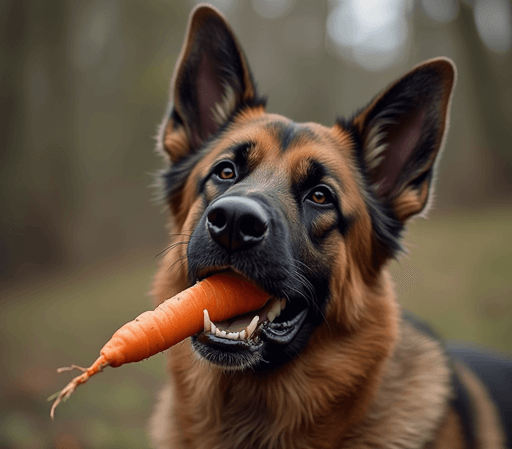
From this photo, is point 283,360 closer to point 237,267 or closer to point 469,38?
point 237,267

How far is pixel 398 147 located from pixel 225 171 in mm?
1314

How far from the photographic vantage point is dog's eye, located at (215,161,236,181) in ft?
9.87

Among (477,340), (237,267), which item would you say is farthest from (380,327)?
(477,340)

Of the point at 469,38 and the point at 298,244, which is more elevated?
the point at 469,38

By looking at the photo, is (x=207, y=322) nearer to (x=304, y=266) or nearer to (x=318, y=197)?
(x=304, y=266)

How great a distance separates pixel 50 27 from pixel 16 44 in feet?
4.09

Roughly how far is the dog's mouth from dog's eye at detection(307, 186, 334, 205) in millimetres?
671

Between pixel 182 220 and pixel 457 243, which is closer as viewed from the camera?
pixel 182 220

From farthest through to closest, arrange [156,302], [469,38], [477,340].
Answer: [469,38]
[477,340]
[156,302]

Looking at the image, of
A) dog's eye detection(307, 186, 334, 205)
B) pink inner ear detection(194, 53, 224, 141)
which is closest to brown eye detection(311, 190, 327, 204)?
dog's eye detection(307, 186, 334, 205)

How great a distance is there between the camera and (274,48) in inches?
711

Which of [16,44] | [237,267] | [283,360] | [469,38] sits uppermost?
[469,38]

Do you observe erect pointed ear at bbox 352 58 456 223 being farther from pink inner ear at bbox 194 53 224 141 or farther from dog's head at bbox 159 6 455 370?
pink inner ear at bbox 194 53 224 141

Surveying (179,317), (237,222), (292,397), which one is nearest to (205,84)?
(237,222)
